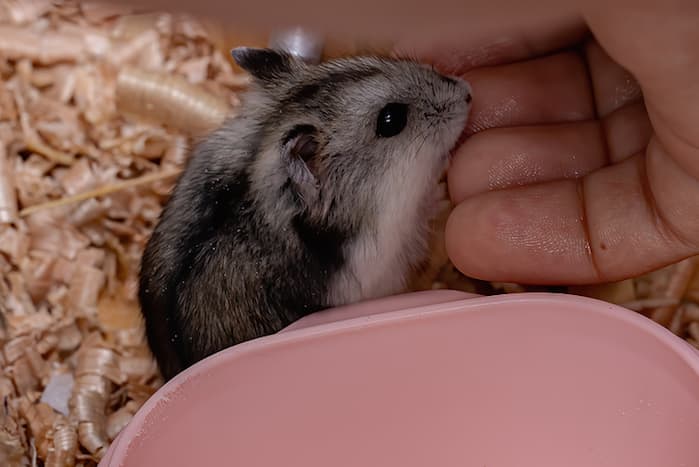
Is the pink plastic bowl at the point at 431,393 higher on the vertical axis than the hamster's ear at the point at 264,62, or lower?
lower

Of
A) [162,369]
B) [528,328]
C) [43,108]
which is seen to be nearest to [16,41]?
[43,108]

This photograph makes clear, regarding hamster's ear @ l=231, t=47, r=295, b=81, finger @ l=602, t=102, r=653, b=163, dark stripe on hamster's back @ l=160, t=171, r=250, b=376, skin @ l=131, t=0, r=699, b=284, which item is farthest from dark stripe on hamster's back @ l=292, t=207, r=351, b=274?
finger @ l=602, t=102, r=653, b=163

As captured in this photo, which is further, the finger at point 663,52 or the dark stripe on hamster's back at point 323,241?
the dark stripe on hamster's back at point 323,241

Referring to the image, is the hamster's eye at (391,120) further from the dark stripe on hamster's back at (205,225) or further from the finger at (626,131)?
the finger at (626,131)

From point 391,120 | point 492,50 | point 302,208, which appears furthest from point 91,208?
point 492,50

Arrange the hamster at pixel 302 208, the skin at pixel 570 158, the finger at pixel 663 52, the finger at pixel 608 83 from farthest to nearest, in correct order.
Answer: the finger at pixel 608 83 < the hamster at pixel 302 208 < the skin at pixel 570 158 < the finger at pixel 663 52

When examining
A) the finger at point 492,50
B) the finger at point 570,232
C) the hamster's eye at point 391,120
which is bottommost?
the finger at point 570,232

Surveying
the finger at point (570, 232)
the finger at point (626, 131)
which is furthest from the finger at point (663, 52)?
the finger at point (626, 131)

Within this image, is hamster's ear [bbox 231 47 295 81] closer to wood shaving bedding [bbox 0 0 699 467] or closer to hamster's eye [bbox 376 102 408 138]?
wood shaving bedding [bbox 0 0 699 467]

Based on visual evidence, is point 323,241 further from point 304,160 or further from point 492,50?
point 492,50
